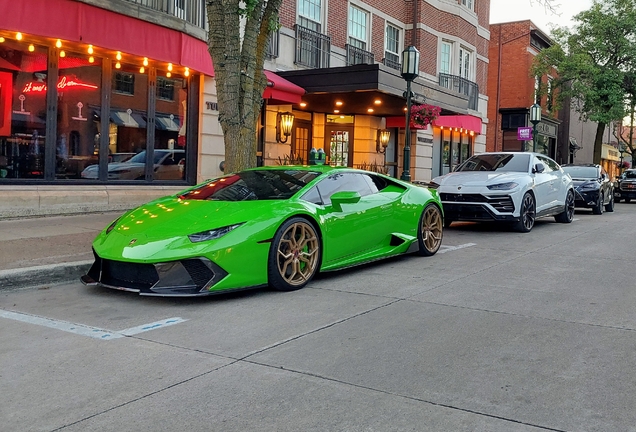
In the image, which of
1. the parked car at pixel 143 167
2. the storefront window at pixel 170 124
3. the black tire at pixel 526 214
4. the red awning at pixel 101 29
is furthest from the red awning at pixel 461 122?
the red awning at pixel 101 29

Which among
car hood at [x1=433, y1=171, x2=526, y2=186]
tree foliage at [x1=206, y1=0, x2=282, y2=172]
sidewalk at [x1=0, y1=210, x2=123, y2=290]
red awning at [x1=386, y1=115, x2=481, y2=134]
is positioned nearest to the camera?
sidewalk at [x1=0, y1=210, x2=123, y2=290]

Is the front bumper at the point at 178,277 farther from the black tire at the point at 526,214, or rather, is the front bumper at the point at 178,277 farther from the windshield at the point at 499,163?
the windshield at the point at 499,163

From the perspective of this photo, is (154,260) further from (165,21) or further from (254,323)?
(165,21)

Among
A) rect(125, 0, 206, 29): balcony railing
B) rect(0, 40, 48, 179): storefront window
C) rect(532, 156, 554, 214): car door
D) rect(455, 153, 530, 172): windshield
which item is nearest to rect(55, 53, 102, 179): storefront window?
rect(0, 40, 48, 179): storefront window

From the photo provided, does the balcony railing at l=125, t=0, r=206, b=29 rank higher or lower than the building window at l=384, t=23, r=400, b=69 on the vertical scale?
lower

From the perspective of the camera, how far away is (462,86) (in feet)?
87.2

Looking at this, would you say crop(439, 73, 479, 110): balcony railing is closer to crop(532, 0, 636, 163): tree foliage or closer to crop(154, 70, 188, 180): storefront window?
crop(532, 0, 636, 163): tree foliage

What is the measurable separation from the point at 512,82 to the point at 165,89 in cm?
2999

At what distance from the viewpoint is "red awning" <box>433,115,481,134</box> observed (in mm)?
24922

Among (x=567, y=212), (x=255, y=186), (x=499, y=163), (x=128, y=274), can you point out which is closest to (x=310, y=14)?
(x=499, y=163)

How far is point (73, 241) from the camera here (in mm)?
8633

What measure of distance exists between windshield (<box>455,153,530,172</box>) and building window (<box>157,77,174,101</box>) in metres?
6.59

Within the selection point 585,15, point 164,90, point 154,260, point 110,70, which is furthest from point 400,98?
point 585,15

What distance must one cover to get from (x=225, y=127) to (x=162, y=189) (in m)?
4.44
